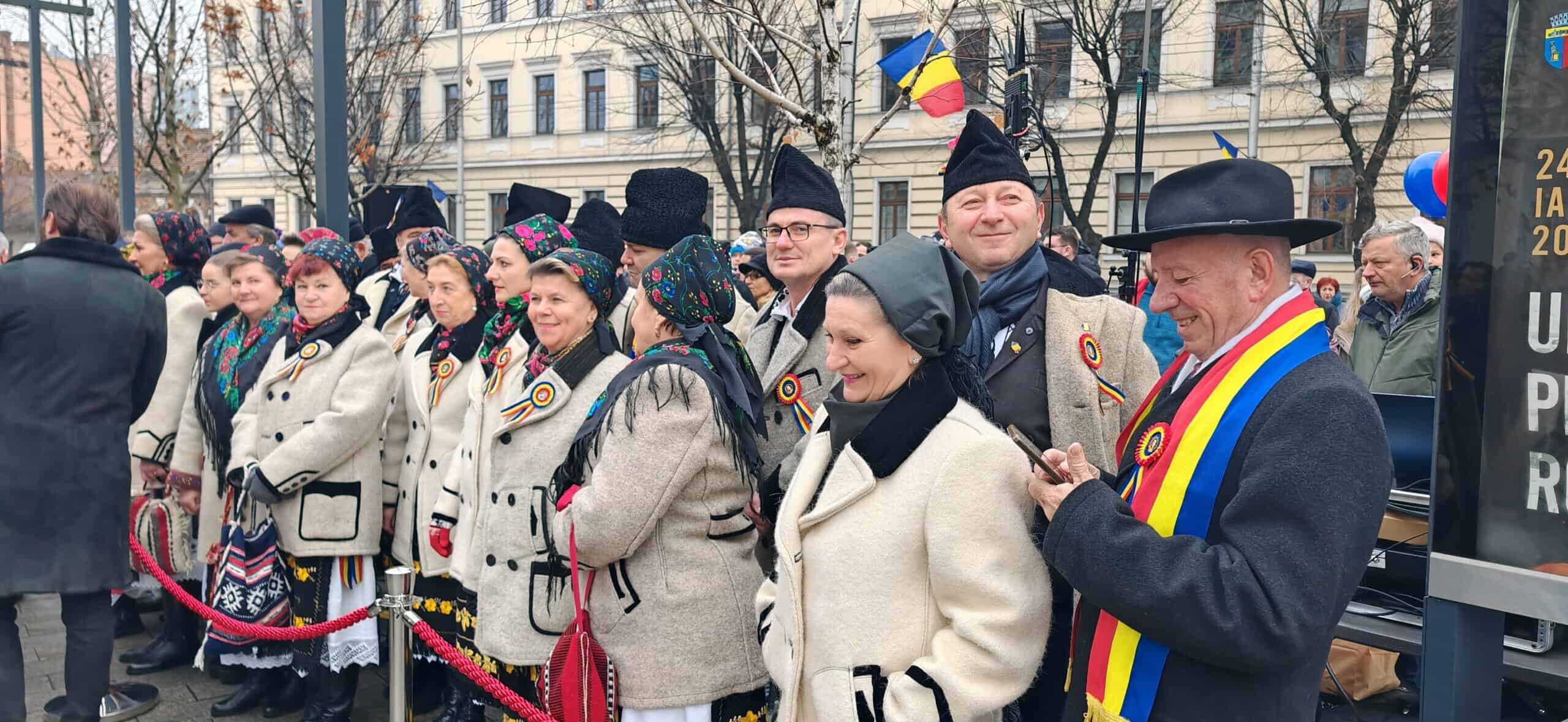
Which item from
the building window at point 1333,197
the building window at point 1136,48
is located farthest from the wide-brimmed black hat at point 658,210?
the building window at point 1333,197

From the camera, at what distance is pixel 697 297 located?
11.0 feet

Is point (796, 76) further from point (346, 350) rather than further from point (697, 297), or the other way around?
point (697, 297)

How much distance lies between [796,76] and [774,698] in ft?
22.0

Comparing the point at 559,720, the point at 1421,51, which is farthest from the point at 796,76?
the point at 1421,51

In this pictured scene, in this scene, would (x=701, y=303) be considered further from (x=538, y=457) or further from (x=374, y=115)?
(x=374, y=115)

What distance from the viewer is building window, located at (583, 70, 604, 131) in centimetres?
3650

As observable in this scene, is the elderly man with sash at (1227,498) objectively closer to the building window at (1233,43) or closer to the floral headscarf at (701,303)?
the floral headscarf at (701,303)

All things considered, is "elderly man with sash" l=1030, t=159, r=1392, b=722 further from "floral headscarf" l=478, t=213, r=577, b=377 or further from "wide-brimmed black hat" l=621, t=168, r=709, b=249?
"wide-brimmed black hat" l=621, t=168, r=709, b=249

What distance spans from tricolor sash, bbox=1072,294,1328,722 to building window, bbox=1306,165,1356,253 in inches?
932

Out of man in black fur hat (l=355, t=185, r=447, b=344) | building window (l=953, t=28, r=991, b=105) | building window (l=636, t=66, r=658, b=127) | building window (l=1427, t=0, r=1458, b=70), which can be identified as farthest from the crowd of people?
building window (l=636, t=66, r=658, b=127)

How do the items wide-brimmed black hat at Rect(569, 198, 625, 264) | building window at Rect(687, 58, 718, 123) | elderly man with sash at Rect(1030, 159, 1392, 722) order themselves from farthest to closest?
building window at Rect(687, 58, 718, 123) → wide-brimmed black hat at Rect(569, 198, 625, 264) → elderly man with sash at Rect(1030, 159, 1392, 722)

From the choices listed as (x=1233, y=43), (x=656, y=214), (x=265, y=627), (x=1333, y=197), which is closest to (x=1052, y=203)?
(x=1233, y=43)

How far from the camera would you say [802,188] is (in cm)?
407

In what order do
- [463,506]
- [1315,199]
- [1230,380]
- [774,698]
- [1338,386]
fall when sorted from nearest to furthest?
[1338,386]
[1230,380]
[774,698]
[463,506]
[1315,199]
